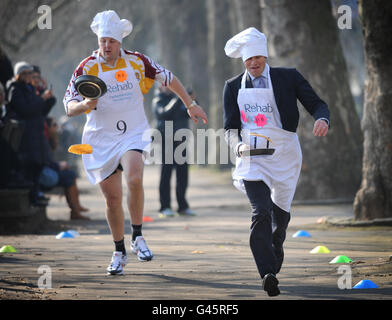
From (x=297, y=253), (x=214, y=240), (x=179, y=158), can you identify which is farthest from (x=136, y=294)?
(x=179, y=158)

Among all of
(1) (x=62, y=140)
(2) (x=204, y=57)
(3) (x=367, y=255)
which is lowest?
(3) (x=367, y=255)

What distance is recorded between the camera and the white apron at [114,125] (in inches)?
298

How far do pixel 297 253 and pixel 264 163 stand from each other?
2.33 metres

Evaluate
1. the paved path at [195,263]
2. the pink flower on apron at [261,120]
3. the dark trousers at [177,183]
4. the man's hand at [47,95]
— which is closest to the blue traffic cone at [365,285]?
the paved path at [195,263]

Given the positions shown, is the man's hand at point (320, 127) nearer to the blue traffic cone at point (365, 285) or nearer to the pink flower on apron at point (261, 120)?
the pink flower on apron at point (261, 120)

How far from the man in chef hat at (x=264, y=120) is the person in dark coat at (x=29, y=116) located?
5.65 m

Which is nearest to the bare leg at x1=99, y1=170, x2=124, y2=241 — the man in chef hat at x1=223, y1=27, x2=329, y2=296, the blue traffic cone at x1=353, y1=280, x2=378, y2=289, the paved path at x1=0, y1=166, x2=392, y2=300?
the paved path at x1=0, y1=166, x2=392, y2=300

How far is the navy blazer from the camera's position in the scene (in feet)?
22.2

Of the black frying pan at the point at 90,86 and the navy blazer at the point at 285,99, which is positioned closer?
the navy blazer at the point at 285,99

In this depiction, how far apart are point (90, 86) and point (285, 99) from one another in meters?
1.65

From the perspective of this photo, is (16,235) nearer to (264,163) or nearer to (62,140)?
(264,163)

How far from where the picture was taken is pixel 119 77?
760 centimetres

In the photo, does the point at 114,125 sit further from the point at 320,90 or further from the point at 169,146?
the point at 320,90
